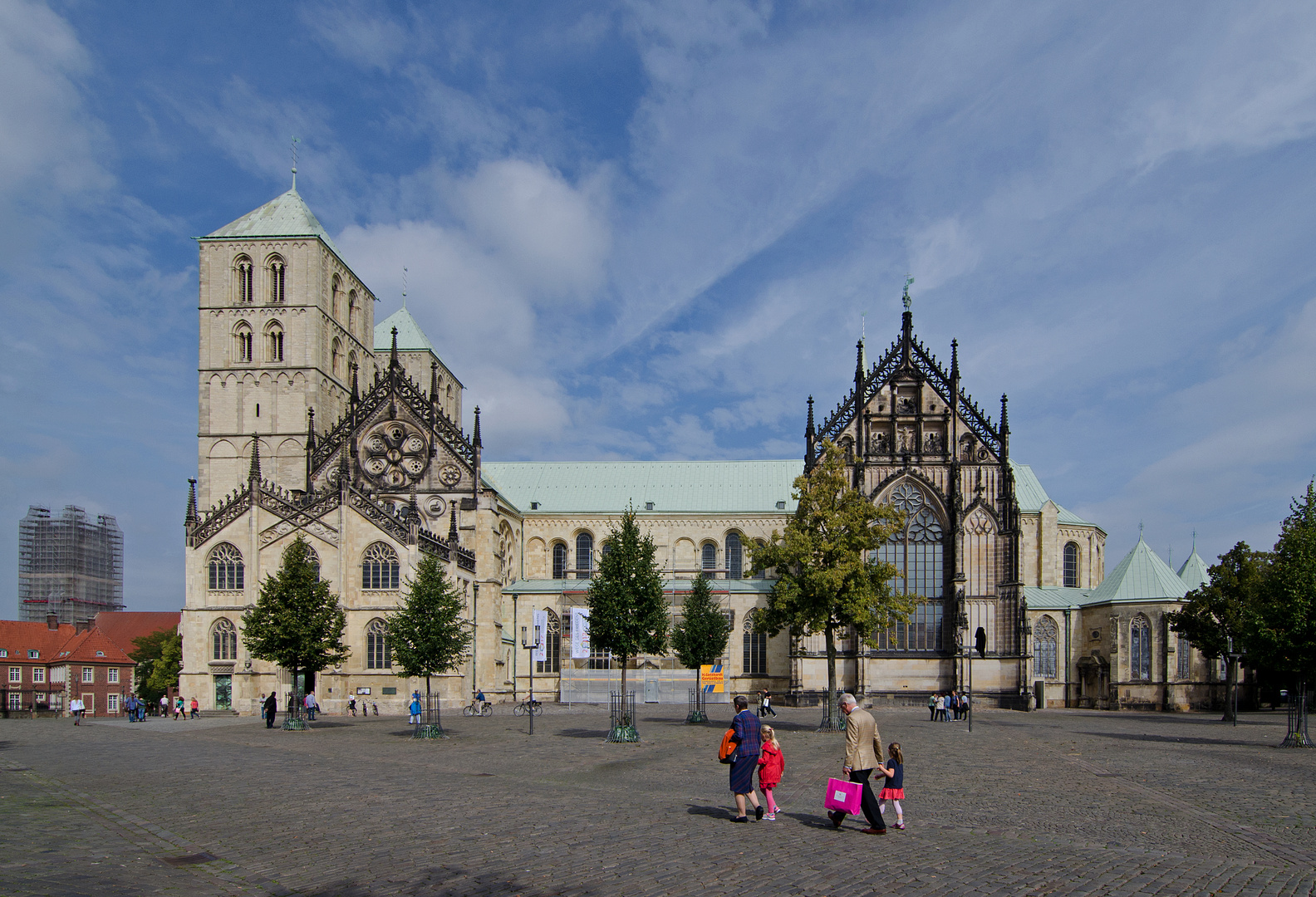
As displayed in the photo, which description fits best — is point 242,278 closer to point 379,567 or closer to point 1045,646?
point 379,567

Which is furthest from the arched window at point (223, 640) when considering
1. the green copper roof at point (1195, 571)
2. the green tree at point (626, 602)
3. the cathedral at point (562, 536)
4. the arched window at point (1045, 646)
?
the green copper roof at point (1195, 571)

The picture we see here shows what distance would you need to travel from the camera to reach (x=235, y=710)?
4991 centimetres

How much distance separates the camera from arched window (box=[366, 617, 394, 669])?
49.7 meters

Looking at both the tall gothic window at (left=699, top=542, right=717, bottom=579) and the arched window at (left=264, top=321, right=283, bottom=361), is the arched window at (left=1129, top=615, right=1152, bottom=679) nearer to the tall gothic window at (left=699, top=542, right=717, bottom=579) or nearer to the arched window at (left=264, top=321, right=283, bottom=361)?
the tall gothic window at (left=699, top=542, right=717, bottom=579)

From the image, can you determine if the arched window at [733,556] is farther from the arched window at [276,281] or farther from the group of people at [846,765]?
the group of people at [846,765]

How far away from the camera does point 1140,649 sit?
2149 inches

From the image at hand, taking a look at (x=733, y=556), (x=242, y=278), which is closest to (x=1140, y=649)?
(x=733, y=556)

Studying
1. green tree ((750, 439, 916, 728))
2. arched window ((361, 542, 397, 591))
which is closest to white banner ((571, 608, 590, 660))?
green tree ((750, 439, 916, 728))

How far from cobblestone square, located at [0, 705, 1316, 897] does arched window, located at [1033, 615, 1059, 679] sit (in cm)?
2911

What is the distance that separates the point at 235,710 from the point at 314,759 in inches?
1118

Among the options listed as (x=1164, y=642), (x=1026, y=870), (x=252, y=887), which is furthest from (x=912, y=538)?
(x=252, y=887)

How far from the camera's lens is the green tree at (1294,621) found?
1276 inches

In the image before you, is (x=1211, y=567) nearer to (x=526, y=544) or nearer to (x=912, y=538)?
(x=912, y=538)

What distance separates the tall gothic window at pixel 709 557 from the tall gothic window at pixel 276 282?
32.5 meters
